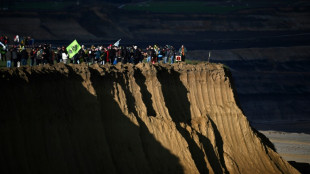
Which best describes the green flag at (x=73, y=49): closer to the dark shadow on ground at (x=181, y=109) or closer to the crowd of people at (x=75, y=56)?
the crowd of people at (x=75, y=56)

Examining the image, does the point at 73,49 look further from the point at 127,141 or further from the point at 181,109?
the point at 127,141

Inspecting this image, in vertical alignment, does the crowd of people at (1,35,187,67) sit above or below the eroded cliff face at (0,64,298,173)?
above

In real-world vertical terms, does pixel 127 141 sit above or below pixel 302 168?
above

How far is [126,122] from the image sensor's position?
3581cm

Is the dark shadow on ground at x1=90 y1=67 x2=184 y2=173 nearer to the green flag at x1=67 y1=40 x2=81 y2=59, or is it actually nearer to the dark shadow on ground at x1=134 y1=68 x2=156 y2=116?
the dark shadow on ground at x1=134 y1=68 x2=156 y2=116

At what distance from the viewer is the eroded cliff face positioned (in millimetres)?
30094

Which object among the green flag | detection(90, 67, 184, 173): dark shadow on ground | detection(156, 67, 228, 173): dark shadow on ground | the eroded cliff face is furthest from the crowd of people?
detection(90, 67, 184, 173): dark shadow on ground

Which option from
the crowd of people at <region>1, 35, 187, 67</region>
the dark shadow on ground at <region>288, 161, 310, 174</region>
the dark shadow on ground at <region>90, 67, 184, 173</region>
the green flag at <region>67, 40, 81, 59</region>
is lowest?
the dark shadow on ground at <region>288, 161, 310, 174</region>

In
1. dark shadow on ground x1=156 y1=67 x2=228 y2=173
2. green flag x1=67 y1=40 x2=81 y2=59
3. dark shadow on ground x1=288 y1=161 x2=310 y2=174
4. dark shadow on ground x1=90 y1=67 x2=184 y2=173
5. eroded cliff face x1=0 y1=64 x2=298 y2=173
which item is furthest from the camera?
dark shadow on ground x1=288 y1=161 x2=310 y2=174

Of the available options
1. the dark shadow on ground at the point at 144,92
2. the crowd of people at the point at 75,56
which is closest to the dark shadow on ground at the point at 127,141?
the dark shadow on ground at the point at 144,92

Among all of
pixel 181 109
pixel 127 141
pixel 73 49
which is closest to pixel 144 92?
pixel 181 109

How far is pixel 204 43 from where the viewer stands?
117562 millimetres

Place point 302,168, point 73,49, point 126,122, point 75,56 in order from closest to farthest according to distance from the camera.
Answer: point 126,122 < point 73,49 < point 75,56 < point 302,168

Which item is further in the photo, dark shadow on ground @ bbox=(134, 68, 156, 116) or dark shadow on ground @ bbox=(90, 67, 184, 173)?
dark shadow on ground @ bbox=(134, 68, 156, 116)
